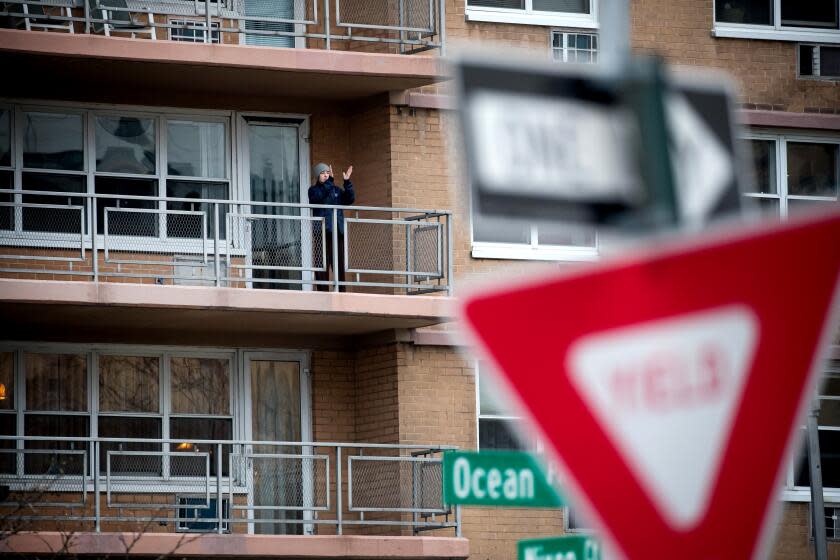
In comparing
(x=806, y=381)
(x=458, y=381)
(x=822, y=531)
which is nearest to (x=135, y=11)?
(x=458, y=381)

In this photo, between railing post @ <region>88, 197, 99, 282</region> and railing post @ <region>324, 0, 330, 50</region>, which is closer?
railing post @ <region>88, 197, 99, 282</region>

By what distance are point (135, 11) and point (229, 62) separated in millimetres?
1242

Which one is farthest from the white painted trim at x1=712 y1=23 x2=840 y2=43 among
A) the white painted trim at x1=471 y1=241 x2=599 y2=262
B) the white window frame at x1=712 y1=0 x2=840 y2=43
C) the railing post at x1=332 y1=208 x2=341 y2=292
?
the railing post at x1=332 y1=208 x2=341 y2=292

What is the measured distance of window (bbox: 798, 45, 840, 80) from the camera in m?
24.4

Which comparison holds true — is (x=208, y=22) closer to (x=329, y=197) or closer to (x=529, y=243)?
(x=329, y=197)

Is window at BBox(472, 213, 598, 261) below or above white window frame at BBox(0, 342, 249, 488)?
above

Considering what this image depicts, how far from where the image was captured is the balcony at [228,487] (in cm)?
2012

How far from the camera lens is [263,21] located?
71.4ft

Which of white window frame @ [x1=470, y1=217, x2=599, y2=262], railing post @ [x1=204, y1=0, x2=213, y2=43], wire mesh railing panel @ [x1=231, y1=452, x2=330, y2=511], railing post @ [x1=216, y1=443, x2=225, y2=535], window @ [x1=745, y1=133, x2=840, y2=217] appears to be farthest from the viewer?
window @ [x1=745, y1=133, x2=840, y2=217]

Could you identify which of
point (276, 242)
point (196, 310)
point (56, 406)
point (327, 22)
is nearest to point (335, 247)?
point (276, 242)

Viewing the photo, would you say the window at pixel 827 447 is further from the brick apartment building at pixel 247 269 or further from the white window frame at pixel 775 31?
the white window frame at pixel 775 31

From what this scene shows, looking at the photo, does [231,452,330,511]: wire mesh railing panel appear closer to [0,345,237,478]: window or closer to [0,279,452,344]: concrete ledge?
[0,345,237,478]: window

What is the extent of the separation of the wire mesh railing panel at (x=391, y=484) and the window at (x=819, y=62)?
7805mm

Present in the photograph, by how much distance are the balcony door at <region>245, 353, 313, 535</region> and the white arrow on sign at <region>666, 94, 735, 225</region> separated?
17.0 metres
